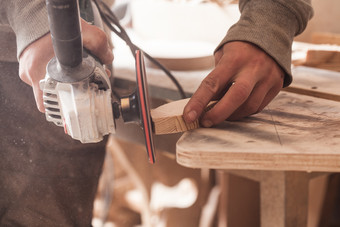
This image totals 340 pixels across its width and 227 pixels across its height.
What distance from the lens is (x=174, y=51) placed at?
1103 millimetres

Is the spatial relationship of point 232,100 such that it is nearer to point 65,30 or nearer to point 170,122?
point 170,122

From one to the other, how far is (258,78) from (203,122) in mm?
103

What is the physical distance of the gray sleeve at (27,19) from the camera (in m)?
0.61

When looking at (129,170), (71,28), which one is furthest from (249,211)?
(71,28)

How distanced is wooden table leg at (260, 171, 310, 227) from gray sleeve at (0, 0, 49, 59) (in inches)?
21.8

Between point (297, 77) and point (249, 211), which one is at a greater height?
point (297, 77)

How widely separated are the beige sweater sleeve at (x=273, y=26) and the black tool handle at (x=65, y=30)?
0.26 m

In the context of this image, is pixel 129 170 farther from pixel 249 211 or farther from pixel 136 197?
pixel 249 211

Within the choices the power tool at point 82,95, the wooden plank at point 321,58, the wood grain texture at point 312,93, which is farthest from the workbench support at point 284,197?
the power tool at point 82,95

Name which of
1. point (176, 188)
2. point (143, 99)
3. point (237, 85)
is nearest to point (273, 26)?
point (237, 85)

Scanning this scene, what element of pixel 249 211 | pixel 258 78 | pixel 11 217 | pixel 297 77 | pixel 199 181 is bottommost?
Answer: pixel 249 211

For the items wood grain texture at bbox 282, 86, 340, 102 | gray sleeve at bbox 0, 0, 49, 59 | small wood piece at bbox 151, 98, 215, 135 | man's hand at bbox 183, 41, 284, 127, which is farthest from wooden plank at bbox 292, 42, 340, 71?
gray sleeve at bbox 0, 0, 49, 59

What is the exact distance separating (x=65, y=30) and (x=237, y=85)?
25cm

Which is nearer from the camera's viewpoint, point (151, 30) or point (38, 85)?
point (38, 85)
